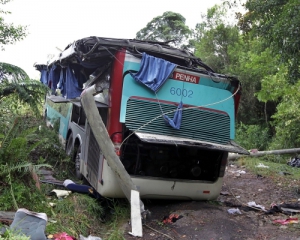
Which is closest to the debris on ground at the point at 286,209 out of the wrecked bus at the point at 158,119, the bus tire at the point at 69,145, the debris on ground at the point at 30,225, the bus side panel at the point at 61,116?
the wrecked bus at the point at 158,119

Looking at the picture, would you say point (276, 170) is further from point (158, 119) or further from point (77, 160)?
point (158, 119)

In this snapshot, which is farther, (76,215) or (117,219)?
(117,219)

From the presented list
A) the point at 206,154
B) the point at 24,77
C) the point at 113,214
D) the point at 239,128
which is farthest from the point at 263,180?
the point at 239,128

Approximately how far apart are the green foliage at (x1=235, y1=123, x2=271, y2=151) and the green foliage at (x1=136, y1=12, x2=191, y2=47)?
1785 cm

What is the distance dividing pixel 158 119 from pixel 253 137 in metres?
12.1

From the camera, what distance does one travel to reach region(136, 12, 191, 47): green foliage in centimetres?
3453

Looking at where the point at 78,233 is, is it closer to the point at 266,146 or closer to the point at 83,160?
the point at 83,160

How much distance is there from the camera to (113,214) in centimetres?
624

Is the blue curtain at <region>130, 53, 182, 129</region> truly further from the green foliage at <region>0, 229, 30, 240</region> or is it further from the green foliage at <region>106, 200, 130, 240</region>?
the green foliage at <region>0, 229, 30, 240</region>

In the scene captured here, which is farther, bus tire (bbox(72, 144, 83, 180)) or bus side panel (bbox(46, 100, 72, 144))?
bus side panel (bbox(46, 100, 72, 144))

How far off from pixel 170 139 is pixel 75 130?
10.7 feet

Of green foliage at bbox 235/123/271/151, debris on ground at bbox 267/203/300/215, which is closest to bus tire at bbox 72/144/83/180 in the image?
debris on ground at bbox 267/203/300/215

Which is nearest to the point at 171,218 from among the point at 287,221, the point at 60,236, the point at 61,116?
the point at 287,221

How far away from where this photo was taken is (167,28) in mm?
34469
